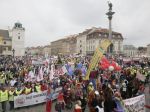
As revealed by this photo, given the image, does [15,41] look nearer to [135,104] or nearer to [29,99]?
[29,99]

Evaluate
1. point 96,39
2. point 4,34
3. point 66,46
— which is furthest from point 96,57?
point 66,46

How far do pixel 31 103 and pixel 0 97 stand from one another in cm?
236

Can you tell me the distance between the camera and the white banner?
1005cm

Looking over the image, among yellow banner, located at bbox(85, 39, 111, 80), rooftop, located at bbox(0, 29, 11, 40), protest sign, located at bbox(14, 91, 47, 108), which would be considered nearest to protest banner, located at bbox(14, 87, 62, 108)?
protest sign, located at bbox(14, 91, 47, 108)

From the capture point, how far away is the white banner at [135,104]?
10.1 metres

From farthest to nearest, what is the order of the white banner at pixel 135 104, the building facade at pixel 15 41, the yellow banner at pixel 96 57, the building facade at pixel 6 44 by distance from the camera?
1. the building facade at pixel 15 41
2. the building facade at pixel 6 44
3. the yellow banner at pixel 96 57
4. the white banner at pixel 135 104

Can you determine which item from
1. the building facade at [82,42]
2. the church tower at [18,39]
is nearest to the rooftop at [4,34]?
the church tower at [18,39]

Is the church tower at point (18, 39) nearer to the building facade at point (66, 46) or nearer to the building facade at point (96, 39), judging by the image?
the building facade at point (96, 39)

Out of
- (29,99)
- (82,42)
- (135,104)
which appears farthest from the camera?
(82,42)

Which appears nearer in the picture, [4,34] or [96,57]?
[96,57]

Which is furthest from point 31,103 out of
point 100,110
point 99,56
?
point 100,110

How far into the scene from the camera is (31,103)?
16359 mm

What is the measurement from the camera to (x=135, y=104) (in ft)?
33.7

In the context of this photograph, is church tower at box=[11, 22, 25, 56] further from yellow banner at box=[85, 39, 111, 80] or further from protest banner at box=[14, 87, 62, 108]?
yellow banner at box=[85, 39, 111, 80]
